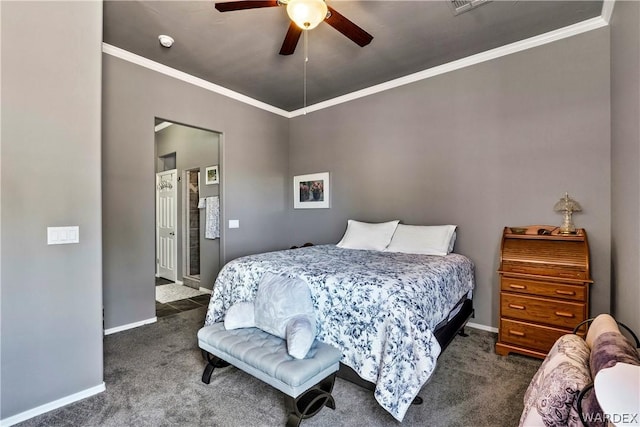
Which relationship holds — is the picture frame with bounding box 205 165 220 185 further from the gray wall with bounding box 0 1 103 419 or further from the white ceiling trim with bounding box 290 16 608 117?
the gray wall with bounding box 0 1 103 419

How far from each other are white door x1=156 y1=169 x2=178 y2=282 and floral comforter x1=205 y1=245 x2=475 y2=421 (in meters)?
3.28

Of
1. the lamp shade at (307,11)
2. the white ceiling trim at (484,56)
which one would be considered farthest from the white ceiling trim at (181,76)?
the lamp shade at (307,11)

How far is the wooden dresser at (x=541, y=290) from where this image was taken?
235 centimetres

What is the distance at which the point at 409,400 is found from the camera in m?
1.67

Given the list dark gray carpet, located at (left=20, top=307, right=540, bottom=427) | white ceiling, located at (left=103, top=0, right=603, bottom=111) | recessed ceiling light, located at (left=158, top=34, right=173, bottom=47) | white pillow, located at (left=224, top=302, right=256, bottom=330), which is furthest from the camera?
recessed ceiling light, located at (left=158, top=34, right=173, bottom=47)

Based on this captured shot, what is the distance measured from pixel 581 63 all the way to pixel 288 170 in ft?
12.3

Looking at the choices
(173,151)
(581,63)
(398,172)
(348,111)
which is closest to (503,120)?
(581,63)

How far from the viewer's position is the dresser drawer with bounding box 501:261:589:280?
7.66 ft

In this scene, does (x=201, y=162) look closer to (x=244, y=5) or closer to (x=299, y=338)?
(x=244, y=5)

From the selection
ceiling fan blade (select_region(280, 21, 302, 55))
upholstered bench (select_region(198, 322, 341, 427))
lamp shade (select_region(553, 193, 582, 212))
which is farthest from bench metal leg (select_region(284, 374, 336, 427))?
lamp shade (select_region(553, 193, 582, 212))

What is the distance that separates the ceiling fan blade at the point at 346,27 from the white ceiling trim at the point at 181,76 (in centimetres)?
230

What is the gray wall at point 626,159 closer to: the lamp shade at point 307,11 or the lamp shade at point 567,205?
the lamp shade at point 567,205

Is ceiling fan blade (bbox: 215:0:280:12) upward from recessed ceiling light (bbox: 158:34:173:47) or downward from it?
downward

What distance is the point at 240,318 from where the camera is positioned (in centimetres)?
214
